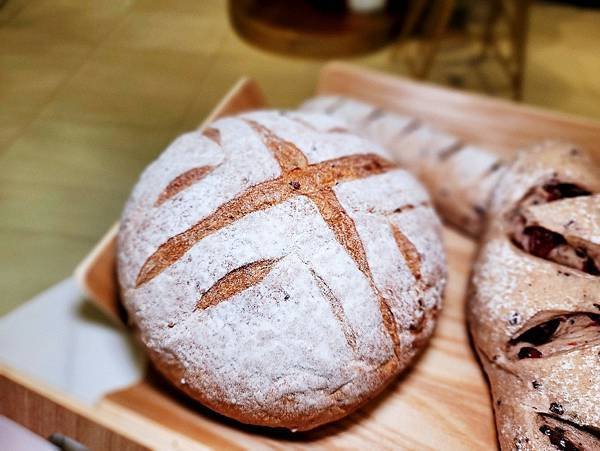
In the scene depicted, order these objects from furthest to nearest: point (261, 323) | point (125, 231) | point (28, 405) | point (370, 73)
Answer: point (370, 73) < point (125, 231) < point (261, 323) < point (28, 405)

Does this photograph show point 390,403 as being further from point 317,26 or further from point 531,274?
point 317,26

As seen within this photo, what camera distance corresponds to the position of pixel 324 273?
0.95 meters

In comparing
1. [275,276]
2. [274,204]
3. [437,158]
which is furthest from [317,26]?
[275,276]

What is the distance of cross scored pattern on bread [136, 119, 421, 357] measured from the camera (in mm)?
→ 950

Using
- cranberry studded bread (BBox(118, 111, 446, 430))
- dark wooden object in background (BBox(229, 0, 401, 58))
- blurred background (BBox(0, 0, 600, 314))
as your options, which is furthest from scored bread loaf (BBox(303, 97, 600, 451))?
dark wooden object in background (BBox(229, 0, 401, 58))

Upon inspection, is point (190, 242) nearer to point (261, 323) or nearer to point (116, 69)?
point (261, 323)

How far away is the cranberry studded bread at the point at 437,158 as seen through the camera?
137 centimetres

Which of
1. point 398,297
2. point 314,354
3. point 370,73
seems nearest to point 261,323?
point 314,354

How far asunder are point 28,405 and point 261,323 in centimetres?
35

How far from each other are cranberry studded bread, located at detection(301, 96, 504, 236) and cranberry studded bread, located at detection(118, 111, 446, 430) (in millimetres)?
294

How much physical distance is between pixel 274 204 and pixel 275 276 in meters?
0.14

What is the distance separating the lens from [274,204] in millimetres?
A: 1007

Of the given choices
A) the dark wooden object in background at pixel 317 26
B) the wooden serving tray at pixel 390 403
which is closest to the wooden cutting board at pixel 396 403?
the wooden serving tray at pixel 390 403

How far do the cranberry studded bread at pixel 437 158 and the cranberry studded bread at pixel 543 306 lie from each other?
9 cm
